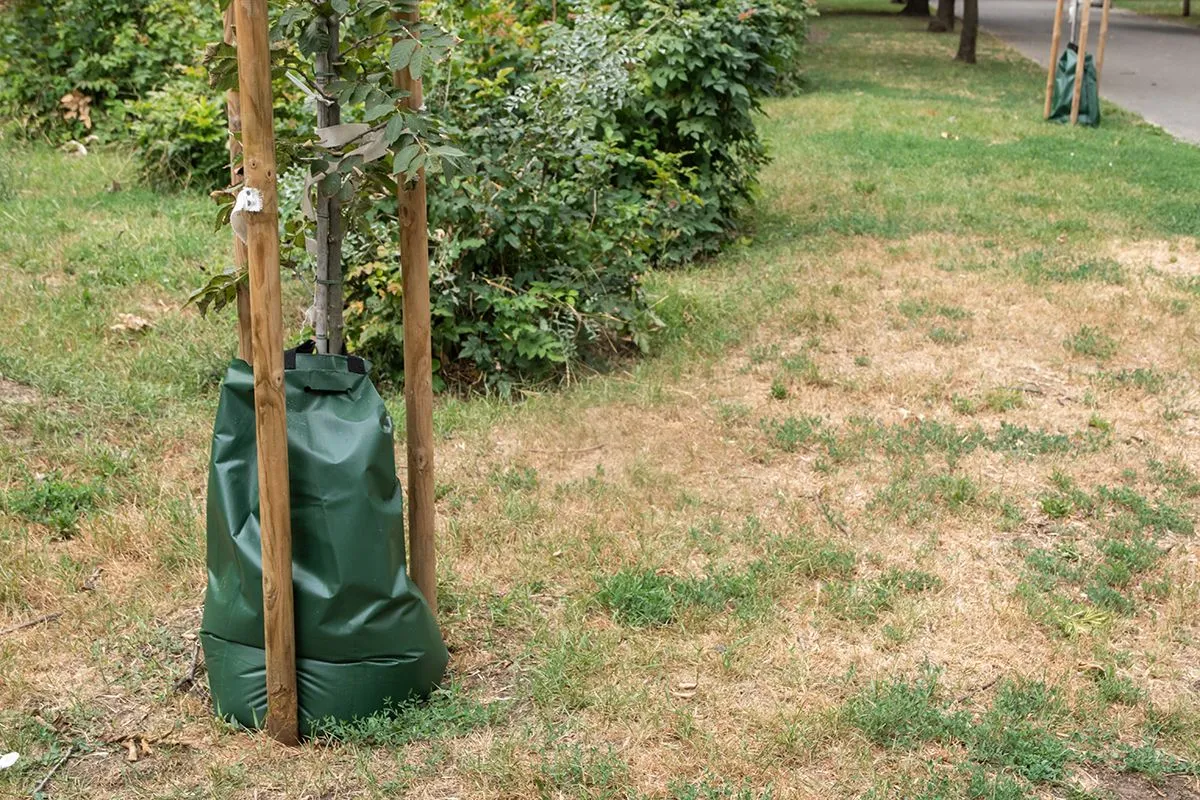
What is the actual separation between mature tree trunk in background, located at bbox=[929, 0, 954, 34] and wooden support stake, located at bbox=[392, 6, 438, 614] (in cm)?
2366

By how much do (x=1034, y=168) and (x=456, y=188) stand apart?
270 inches

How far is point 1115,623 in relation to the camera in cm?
386

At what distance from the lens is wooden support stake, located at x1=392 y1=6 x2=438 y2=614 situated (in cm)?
323

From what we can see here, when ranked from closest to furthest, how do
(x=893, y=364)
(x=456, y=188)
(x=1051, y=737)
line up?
(x=1051, y=737)
(x=456, y=188)
(x=893, y=364)

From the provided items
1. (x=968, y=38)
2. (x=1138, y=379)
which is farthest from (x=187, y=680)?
(x=968, y=38)

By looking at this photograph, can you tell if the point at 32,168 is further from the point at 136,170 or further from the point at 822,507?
the point at 822,507

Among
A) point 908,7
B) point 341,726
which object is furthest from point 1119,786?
point 908,7

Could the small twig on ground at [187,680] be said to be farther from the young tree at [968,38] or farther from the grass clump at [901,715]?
the young tree at [968,38]

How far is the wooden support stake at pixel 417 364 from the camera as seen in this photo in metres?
3.23

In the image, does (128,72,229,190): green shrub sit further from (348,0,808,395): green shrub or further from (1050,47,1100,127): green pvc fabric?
(1050,47,1100,127): green pvc fabric

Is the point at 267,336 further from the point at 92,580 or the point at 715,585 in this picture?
the point at 715,585

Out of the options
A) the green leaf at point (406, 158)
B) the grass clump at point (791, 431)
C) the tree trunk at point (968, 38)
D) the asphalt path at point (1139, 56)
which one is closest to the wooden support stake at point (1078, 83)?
the asphalt path at point (1139, 56)

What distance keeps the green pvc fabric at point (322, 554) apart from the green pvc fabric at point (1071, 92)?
12.2 meters

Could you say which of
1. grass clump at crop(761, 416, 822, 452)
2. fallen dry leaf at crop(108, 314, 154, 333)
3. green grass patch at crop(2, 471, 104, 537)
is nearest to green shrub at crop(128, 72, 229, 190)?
fallen dry leaf at crop(108, 314, 154, 333)
